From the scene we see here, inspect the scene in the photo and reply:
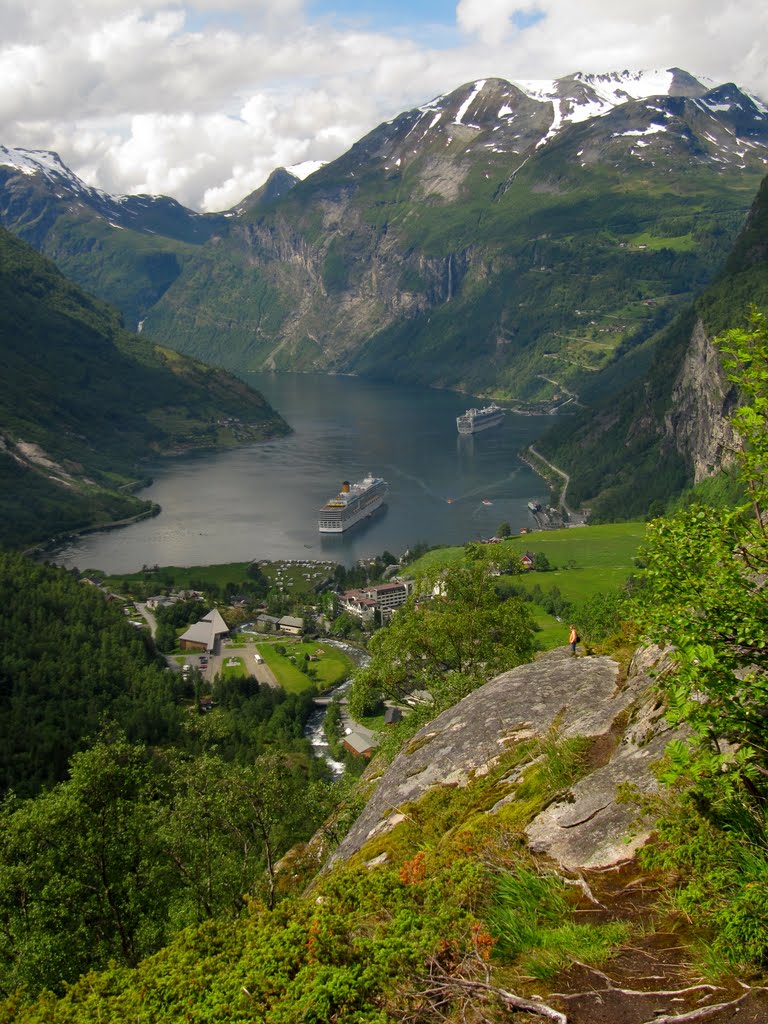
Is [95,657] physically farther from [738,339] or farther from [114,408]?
[114,408]

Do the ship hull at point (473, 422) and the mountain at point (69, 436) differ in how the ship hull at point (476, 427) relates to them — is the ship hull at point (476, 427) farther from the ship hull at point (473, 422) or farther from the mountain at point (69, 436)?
the mountain at point (69, 436)

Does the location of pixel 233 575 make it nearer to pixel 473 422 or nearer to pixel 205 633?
pixel 205 633

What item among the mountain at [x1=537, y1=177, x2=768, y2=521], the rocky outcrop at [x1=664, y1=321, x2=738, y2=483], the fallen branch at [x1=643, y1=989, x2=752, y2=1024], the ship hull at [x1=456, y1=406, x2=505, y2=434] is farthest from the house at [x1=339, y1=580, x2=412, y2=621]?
the ship hull at [x1=456, y1=406, x2=505, y2=434]

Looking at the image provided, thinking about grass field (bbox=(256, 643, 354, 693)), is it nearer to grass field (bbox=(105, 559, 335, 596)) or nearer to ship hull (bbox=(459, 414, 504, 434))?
grass field (bbox=(105, 559, 335, 596))

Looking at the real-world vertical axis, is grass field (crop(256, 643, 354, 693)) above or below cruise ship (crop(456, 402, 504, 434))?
below

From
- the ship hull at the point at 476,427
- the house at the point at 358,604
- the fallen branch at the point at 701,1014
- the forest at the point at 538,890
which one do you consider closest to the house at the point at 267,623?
the house at the point at 358,604

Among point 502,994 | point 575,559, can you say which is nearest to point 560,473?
point 575,559
